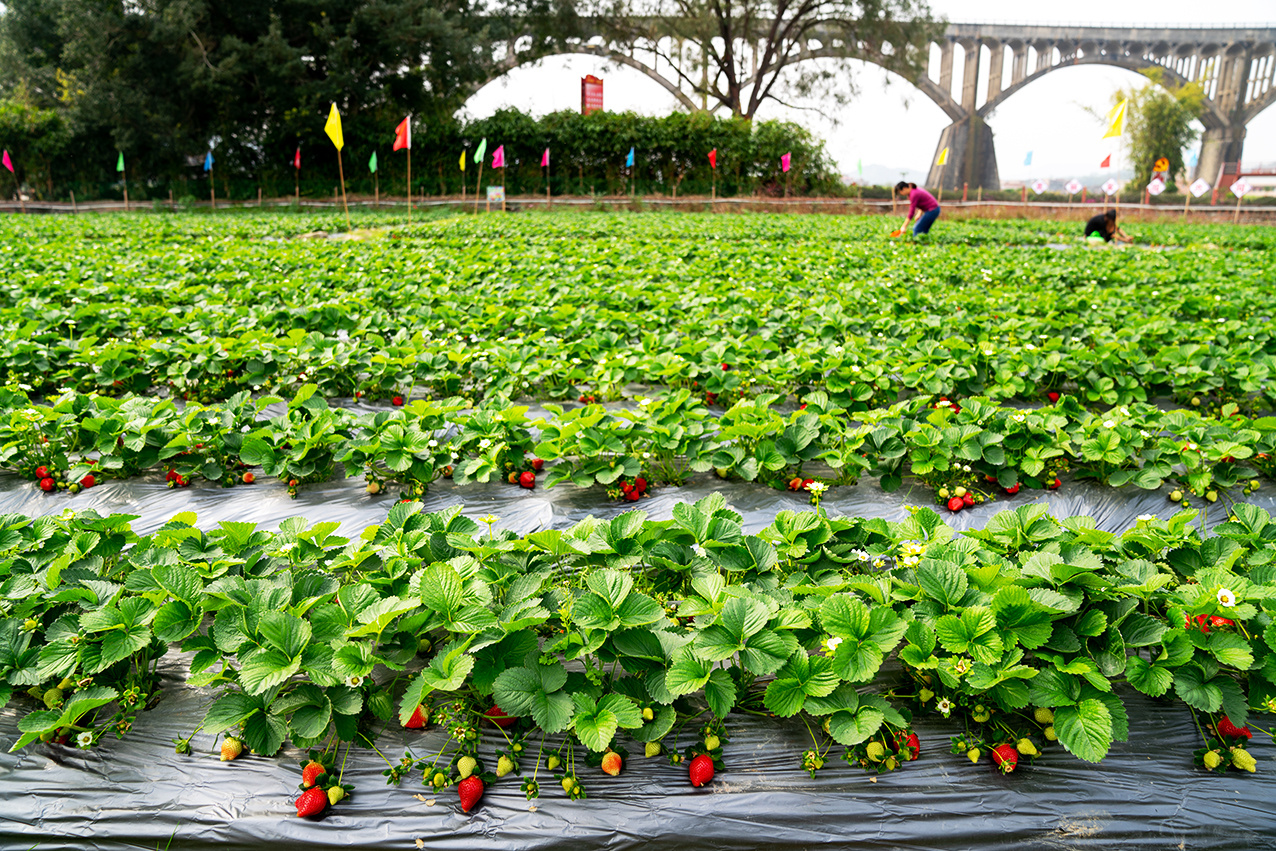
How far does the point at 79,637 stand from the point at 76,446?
2061mm

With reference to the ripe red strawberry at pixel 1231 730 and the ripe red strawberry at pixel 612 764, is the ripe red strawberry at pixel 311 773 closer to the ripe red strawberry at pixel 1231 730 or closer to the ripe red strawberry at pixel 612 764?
the ripe red strawberry at pixel 612 764

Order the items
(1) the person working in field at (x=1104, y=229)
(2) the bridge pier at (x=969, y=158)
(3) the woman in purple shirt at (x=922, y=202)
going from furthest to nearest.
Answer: (2) the bridge pier at (x=969, y=158), (1) the person working in field at (x=1104, y=229), (3) the woman in purple shirt at (x=922, y=202)

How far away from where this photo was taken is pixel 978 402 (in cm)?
333

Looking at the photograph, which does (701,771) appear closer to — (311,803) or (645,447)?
(311,803)

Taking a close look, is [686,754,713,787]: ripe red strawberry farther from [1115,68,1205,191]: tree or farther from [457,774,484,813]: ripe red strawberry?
[1115,68,1205,191]: tree

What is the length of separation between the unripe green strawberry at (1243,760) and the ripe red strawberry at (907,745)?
721mm

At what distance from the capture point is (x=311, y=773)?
1.62m

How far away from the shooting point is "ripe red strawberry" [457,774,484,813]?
1.60 meters

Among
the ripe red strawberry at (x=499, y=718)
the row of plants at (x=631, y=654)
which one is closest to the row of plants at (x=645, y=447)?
the row of plants at (x=631, y=654)


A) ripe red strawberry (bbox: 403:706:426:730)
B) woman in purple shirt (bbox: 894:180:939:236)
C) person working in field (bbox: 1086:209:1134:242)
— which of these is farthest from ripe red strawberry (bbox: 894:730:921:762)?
person working in field (bbox: 1086:209:1134:242)

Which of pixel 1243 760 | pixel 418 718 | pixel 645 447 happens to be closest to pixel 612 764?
pixel 418 718

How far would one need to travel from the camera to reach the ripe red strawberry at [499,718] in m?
1.78

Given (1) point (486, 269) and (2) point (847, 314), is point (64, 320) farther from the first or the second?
(2) point (847, 314)

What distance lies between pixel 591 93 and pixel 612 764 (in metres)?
31.0
